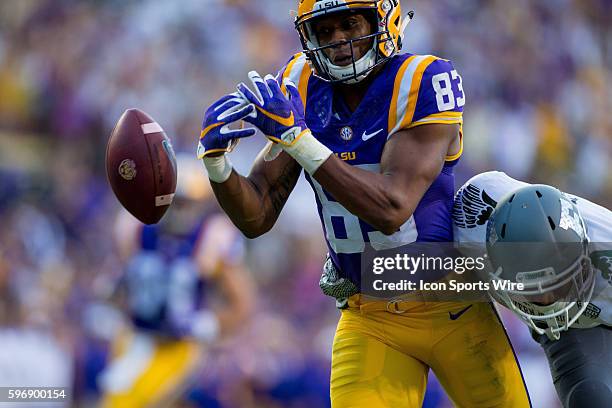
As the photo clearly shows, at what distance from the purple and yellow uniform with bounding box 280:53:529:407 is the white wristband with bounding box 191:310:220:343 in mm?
2531

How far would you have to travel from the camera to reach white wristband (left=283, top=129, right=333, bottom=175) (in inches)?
107

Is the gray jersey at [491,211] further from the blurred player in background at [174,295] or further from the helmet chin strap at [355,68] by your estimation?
the blurred player in background at [174,295]

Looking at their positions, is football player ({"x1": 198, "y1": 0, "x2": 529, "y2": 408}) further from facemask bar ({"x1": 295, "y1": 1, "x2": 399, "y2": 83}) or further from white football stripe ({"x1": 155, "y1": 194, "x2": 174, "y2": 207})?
white football stripe ({"x1": 155, "y1": 194, "x2": 174, "y2": 207})

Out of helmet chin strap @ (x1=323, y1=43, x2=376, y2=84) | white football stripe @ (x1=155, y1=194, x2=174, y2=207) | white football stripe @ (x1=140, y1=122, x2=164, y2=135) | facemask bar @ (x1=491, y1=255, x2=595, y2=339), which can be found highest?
helmet chin strap @ (x1=323, y1=43, x2=376, y2=84)

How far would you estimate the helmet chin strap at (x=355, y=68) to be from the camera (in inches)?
116

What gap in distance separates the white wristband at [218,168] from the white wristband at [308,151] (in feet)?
0.80

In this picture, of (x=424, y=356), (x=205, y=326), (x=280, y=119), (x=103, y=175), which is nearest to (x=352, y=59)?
(x=280, y=119)

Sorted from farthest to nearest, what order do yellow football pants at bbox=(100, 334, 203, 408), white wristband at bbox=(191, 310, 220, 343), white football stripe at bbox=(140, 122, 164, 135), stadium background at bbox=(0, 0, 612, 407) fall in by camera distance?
stadium background at bbox=(0, 0, 612, 407)
white wristband at bbox=(191, 310, 220, 343)
yellow football pants at bbox=(100, 334, 203, 408)
white football stripe at bbox=(140, 122, 164, 135)

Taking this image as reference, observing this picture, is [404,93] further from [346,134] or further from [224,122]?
[224,122]

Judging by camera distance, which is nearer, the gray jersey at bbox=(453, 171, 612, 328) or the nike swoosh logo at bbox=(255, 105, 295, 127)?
the nike swoosh logo at bbox=(255, 105, 295, 127)

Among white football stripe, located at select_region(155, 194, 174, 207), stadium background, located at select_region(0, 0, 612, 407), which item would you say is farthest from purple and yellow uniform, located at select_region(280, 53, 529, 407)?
stadium background, located at select_region(0, 0, 612, 407)

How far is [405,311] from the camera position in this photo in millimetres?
2967

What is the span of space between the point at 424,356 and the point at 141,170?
1.08m

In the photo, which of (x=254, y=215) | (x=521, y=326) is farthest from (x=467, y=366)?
(x=521, y=326)
